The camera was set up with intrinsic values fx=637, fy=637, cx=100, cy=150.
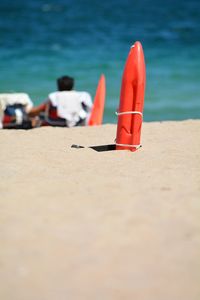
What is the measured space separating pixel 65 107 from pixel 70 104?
0.24ft

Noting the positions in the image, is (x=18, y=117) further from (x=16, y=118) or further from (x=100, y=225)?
(x=100, y=225)

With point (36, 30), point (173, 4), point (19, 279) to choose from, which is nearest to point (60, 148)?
point (19, 279)

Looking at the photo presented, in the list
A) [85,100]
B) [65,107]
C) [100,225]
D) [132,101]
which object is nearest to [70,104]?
[65,107]

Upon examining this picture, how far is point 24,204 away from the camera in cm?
423

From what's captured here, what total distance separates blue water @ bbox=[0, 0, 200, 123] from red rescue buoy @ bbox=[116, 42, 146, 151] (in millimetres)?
5969

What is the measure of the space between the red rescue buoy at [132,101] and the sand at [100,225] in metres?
0.17

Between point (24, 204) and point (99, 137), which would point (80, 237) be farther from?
point (99, 137)

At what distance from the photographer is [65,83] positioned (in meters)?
7.95

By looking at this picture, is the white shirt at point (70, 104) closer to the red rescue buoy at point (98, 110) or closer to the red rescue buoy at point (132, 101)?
the red rescue buoy at point (98, 110)

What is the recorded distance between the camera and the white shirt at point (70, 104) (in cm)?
790

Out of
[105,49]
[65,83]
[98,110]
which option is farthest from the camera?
[105,49]

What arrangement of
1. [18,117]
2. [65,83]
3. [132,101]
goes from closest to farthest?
[132,101] < [65,83] < [18,117]

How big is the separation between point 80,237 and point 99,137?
2886 mm

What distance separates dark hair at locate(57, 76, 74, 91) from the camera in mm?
7906
